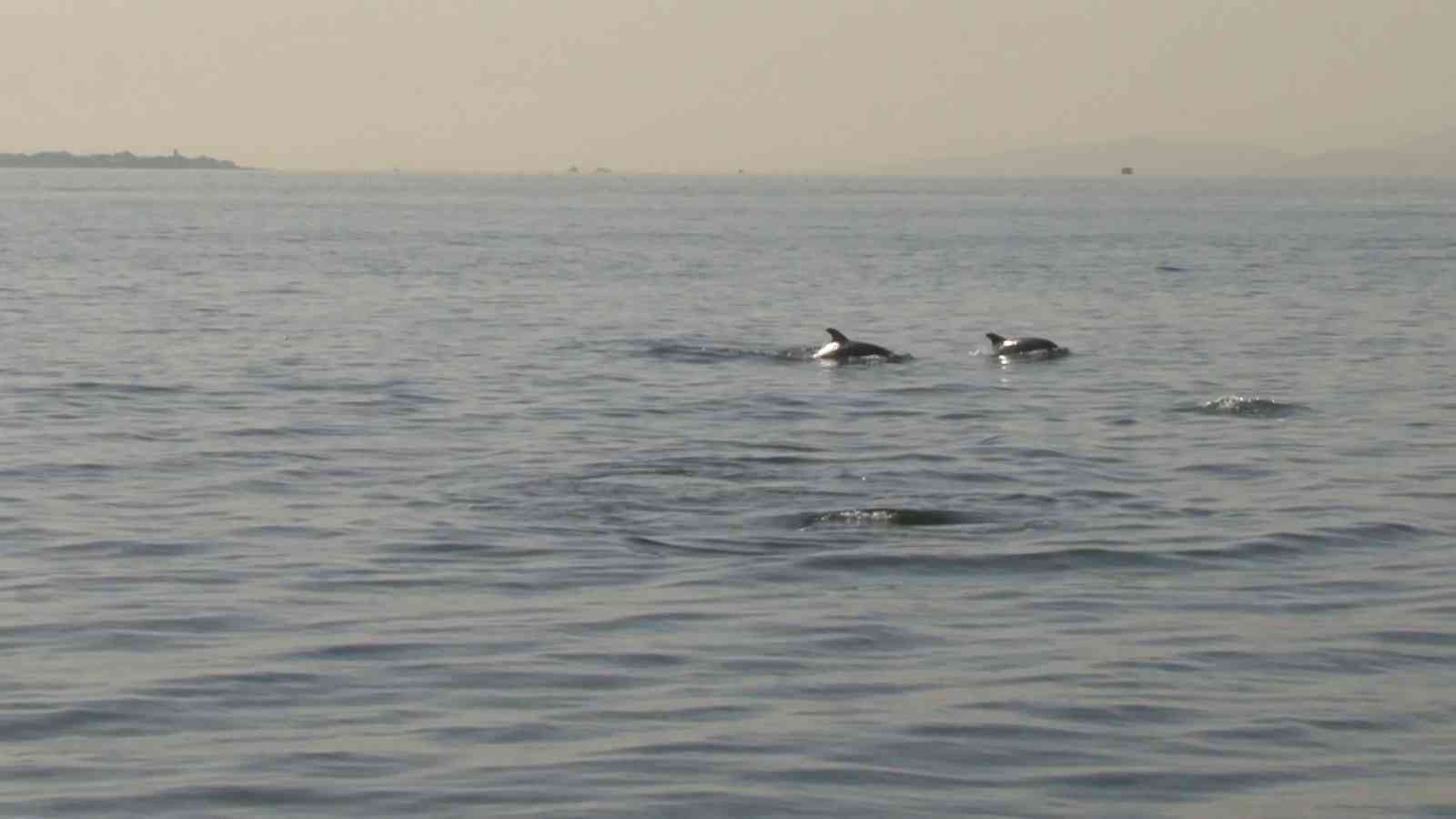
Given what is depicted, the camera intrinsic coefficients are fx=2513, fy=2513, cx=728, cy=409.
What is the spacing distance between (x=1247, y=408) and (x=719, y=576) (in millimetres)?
12820

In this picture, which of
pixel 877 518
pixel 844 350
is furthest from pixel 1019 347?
pixel 877 518

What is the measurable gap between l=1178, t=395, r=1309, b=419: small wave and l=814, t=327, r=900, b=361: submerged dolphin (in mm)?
7182

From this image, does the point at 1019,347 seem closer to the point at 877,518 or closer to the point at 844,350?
the point at 844,350

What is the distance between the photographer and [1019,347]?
117 ft

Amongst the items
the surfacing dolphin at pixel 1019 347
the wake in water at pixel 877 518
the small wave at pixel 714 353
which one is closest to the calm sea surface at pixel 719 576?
the wake in water at pixel 877 518

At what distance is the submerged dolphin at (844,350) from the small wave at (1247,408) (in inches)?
283

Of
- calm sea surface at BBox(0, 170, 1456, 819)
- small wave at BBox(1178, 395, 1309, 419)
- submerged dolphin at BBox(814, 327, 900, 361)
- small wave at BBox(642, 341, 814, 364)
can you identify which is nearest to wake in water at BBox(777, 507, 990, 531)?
calm sea surface at BBox(0, 170, 1456, 819)

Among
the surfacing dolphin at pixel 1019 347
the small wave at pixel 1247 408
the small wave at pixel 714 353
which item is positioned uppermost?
the small wave at pixel 1247 408

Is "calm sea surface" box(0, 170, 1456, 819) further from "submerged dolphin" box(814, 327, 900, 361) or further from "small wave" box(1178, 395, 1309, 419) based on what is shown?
"submerged dolphin" box(814, 327, 900, 361)

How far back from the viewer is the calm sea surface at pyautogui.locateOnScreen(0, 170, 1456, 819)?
1143 cm

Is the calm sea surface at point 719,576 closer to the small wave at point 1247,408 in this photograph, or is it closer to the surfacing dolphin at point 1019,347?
the small wave at point 1247,408

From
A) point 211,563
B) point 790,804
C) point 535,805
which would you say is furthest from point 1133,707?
point 211,563

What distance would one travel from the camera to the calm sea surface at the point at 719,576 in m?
11.4

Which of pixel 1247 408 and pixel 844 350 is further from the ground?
pixel 1247 408
